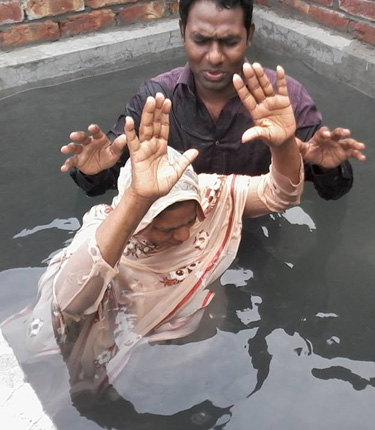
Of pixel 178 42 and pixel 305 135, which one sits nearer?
pixel 305 135

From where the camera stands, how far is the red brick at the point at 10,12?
377 centimetres

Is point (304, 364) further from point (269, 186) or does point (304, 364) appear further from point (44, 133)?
point (44, 133)

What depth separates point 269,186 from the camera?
6.86ft

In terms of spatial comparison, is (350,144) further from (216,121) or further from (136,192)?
(136,192)

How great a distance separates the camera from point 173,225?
6.30ft

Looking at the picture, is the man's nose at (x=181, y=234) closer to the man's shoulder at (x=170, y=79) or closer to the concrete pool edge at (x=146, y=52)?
the man's shoulder at (x=170, y=79)

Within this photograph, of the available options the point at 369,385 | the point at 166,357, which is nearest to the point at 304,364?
the point at 369,385

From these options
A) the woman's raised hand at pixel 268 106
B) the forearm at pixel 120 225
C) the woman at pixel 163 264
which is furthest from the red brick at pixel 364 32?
the forearm at pixel 120 225

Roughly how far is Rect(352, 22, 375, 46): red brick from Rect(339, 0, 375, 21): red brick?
6 cm

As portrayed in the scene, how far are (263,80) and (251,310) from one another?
3.53 ft

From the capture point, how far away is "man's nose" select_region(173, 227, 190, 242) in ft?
6.42

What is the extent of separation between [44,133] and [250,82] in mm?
2031

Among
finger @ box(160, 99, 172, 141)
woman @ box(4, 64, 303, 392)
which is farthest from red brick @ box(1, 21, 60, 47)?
finger @ box(160, 99, 172, 141)

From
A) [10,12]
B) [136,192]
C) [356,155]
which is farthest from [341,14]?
[136,192]
